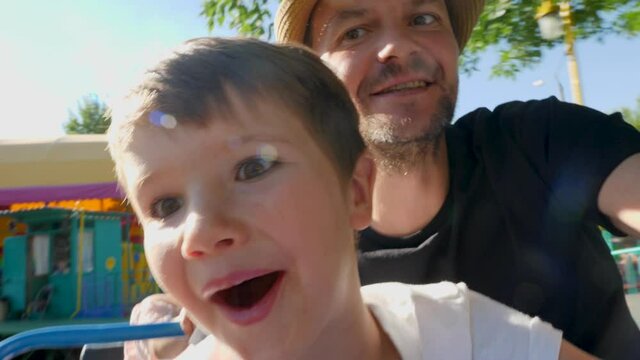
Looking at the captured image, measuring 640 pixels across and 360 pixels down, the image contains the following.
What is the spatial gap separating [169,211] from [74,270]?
24.4 ft

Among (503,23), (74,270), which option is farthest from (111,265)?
(503,23)

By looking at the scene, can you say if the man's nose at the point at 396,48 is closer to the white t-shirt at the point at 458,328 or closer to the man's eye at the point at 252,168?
the white t-shirt at the point at 458,328

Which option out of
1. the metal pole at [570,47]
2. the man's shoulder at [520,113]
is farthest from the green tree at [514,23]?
the man's shoulder at [520,113]

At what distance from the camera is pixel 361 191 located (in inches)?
50.1

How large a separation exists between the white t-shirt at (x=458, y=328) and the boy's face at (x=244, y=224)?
0.23 meters

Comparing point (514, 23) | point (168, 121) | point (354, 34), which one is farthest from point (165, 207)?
point (514, 23)

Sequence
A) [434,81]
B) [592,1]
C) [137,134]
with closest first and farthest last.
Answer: [137,134]
[434,81]
[592,1]

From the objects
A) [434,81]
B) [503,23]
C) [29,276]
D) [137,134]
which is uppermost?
[137,134]

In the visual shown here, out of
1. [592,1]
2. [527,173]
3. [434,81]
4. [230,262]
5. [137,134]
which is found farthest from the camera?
[592,1]

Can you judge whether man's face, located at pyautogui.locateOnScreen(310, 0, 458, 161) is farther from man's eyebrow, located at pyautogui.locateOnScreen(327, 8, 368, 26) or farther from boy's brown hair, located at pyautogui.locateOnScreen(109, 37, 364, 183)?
boy's brown hair, located at pyautogui.locateOnScreen(109, 37, 364, 183)

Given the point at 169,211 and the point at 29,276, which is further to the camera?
the point at 29,276

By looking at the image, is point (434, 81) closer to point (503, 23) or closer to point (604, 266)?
point (604, 266)

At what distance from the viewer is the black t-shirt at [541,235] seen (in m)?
1.54

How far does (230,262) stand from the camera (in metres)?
0.97
